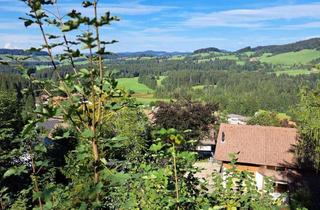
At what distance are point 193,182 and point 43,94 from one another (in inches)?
82.2

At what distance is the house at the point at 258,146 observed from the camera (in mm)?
23969

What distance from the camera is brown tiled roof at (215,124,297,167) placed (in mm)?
24094

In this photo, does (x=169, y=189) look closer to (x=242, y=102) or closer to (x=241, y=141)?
(x=241, y=141)

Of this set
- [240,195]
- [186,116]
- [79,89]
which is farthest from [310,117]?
[186,116]

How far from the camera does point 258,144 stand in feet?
82.0

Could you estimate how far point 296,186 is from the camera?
19750 millimetres

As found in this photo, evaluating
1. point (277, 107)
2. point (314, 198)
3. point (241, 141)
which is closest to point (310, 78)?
point (277, 107)

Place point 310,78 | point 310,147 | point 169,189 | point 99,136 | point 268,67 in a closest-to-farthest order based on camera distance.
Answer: point 99,136
point 169,189
point 310,147
point 310,78
point 268,67

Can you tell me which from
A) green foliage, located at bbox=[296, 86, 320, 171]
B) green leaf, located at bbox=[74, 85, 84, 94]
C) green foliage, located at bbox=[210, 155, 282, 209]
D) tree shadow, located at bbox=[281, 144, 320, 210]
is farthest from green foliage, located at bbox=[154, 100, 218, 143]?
green leaf, located at bbox=[74, 85, 84, 94]

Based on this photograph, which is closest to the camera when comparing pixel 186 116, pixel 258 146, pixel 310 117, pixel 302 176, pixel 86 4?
pixel 86 4

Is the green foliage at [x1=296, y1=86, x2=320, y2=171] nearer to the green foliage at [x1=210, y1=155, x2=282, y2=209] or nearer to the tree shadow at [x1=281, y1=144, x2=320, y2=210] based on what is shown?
the tree shadow at [x1=281, y1=144, x2=320, y2=210]

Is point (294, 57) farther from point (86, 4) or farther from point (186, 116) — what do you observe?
point (86, 4)

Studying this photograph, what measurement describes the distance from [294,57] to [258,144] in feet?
549

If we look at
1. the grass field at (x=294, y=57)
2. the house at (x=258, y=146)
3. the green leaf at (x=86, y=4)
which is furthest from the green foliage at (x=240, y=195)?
the grass field at (x=294, y=57)
